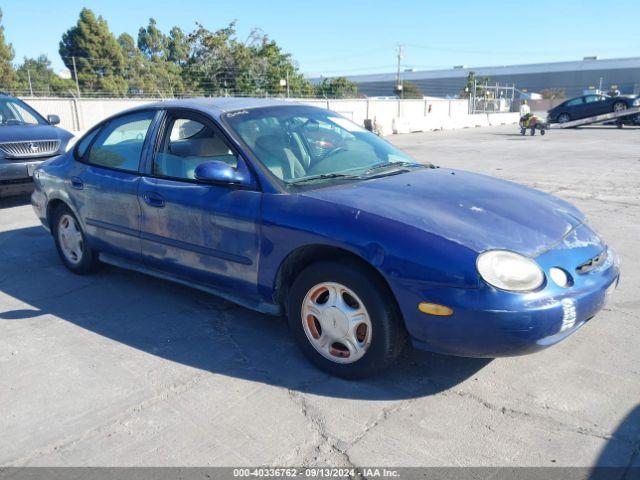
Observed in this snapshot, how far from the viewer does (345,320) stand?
3066 millimetres

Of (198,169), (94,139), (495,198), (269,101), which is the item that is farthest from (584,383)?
(94,139)

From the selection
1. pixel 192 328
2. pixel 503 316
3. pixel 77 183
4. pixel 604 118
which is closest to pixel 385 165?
pixel 503 316

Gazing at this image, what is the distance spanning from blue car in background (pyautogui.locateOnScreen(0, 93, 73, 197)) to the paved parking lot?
4360 millimetres

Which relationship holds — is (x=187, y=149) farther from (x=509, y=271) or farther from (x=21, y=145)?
(x=21, y=145)


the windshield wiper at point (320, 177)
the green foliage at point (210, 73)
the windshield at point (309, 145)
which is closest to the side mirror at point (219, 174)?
the windshield at point (309, 145)

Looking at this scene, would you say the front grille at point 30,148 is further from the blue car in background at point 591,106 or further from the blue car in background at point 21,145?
the blue car in background at point 591,106

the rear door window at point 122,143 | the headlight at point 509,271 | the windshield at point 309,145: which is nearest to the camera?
the headlight at point 509,271

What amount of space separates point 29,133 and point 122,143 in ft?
16.4

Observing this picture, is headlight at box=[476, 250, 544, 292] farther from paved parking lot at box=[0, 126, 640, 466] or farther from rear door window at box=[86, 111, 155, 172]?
rear door window at box=[86, 111, 155, 172]

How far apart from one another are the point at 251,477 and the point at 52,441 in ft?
3.40

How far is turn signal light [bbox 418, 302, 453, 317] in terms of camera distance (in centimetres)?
273

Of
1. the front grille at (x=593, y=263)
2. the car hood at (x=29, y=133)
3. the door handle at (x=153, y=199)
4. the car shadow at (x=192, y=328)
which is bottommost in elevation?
the car shadow at (x=192, y=328)

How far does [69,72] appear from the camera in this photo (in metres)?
31.9

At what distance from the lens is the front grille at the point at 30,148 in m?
8.20
